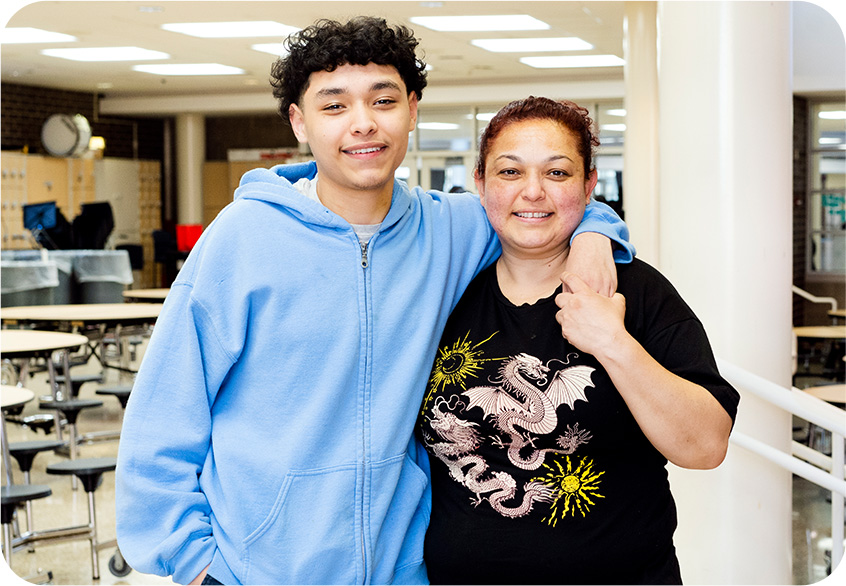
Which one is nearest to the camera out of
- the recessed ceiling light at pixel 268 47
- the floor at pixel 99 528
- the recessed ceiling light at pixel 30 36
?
the floor at pixel 99 528

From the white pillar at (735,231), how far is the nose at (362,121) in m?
1.69

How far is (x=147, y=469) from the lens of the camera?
159cm

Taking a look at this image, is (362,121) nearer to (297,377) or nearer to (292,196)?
(292,196)

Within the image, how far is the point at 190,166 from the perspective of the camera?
18672 millimetres

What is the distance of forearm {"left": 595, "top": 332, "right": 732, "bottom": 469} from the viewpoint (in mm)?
1516

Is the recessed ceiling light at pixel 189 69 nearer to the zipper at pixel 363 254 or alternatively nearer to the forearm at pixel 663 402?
the zipper at pixel 363 254

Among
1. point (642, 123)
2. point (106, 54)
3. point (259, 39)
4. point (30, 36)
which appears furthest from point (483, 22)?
point (106, 54)

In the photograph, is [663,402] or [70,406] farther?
[70,406]

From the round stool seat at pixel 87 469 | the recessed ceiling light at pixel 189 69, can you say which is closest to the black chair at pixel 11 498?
the round stool seat at pixel 87 469

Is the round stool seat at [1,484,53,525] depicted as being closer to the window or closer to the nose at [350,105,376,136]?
the nose at [350,105,376,136]

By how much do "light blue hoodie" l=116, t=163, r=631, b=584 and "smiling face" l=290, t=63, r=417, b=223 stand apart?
0.26ft

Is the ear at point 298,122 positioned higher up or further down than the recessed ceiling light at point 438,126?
further down

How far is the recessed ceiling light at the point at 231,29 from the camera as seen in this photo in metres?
10.6

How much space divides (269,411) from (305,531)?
211 millimetres
